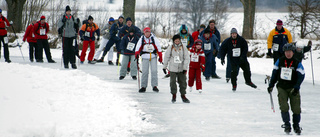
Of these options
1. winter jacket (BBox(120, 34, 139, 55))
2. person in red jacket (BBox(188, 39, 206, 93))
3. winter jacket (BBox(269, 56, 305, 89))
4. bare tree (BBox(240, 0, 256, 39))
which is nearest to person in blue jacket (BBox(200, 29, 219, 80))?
winter jacket (BBox(120, 34, 139, 55))

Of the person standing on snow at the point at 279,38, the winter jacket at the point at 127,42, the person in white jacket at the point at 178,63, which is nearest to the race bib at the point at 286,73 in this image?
the person in white jacket at the point at 178,63

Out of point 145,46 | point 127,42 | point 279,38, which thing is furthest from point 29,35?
point 279,38

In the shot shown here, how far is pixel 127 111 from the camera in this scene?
7996 mm

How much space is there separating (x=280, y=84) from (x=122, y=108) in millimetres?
3160

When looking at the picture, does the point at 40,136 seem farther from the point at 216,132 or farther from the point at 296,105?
the point at 296,105

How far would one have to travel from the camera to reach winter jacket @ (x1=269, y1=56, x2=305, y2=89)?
22.0 ft

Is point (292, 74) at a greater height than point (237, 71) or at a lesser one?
greater

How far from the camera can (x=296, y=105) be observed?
671 cm

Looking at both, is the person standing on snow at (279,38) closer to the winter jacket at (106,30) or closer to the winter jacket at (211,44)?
the winter jacket at (211,44)

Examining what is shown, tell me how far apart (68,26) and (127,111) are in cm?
808

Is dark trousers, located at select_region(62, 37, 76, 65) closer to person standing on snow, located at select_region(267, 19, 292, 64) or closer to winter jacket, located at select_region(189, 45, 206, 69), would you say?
winter jacket, located at select_region(189, 45, 206, 69)

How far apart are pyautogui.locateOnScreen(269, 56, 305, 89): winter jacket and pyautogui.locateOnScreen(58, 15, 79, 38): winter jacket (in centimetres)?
986

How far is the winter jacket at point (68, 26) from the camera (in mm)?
15102

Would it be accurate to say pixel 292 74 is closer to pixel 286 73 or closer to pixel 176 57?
pixel 286 73
